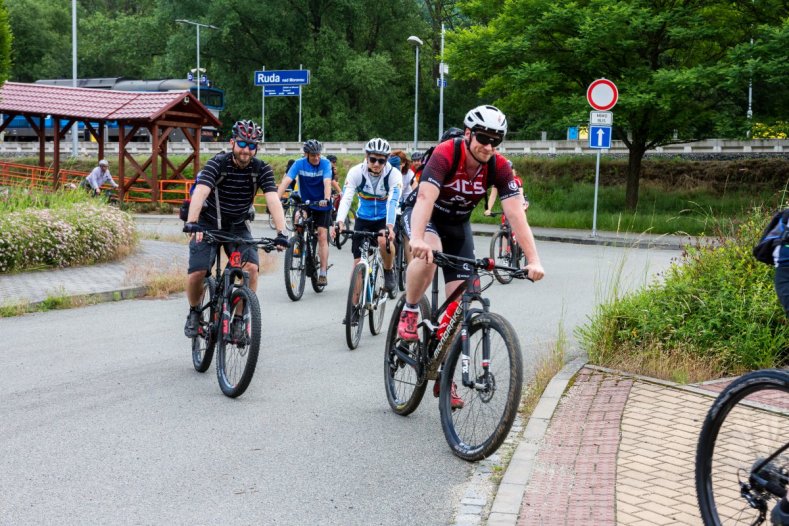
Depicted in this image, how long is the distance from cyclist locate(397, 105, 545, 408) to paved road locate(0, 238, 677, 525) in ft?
2.27

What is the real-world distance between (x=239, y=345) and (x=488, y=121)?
2.54 meters

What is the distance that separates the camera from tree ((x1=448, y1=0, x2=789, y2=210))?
2669 centimetres

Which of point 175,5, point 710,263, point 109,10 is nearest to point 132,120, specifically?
point 710,263

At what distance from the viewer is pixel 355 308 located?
9.17m

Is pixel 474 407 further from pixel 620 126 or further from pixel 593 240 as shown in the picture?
pixel 620 126

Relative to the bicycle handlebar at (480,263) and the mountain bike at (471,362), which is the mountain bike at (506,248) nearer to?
the mountain bike at (471,362)

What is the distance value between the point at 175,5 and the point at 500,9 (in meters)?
37.3

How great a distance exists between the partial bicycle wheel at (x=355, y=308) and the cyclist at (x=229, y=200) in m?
1.33

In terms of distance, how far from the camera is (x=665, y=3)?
28016 millimetres

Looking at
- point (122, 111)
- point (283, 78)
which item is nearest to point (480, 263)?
point (122, 111)

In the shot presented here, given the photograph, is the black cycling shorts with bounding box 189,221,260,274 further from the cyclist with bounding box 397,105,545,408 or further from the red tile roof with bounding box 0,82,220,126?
the red tile roof with bounding box 0,82,220,126

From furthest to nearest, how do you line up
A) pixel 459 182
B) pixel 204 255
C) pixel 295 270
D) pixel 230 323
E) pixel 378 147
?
pixel 295 270
pixel 378 147
pixel 204 255
pixel 230 323
pixel 459 182

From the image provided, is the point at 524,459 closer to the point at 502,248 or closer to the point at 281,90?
the point at 502,248

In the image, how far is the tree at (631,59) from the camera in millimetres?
26688
